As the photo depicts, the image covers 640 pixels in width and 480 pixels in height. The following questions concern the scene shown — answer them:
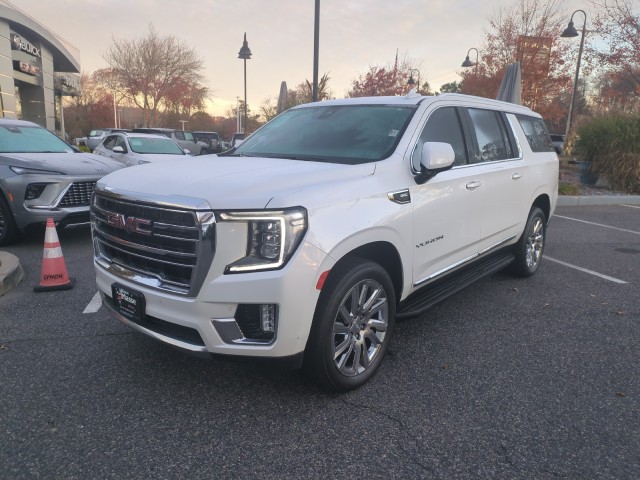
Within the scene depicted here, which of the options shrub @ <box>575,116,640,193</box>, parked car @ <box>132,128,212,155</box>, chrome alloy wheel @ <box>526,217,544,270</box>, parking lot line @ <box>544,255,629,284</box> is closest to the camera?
chrome alloy wheel @ <box>526,217,544,270</box>

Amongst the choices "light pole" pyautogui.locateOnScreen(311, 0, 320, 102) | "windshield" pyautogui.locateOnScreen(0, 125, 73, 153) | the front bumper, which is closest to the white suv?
the front bumper

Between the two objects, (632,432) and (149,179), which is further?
(149,179)

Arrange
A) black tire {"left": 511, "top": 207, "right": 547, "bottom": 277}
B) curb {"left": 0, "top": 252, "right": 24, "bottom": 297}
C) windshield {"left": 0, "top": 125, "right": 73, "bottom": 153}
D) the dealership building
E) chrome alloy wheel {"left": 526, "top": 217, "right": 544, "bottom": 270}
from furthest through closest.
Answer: the dealership building, windshield {"left": 0, "top": 125, "right": 73, "bottom": 153}, chrome alloy wheel {"left": 526, "top": 217, "right": 544, "bottom": 270}, black tire {"left": 511, "top": 207, "right": 547, "bottom": 277}, curb {"left": 0, "top": 252, "right": 24, "bottom": 297}

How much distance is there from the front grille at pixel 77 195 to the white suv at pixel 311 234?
11.2ft

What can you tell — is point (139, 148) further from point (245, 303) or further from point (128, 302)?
point (245, 303)

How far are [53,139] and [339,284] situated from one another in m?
7.14

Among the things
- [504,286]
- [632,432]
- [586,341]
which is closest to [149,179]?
[632,432]

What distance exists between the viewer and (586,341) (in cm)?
394

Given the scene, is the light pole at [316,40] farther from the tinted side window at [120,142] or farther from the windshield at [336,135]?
the windshield at [336,135]

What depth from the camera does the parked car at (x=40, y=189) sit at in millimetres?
6250

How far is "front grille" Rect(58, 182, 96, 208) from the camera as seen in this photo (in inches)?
253

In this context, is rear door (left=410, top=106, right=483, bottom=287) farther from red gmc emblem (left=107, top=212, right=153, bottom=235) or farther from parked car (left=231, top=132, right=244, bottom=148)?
parked car (left=231, top=132, right=244, bottom=148)

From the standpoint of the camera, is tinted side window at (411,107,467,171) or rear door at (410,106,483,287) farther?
tinted side window at (411,107,467,171)

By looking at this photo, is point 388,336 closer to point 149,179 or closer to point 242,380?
point 242,380
